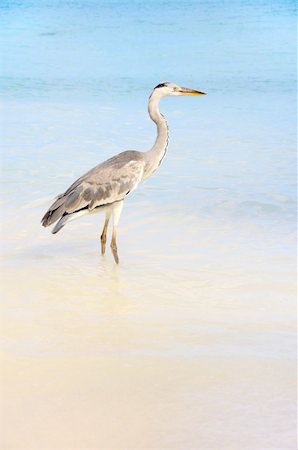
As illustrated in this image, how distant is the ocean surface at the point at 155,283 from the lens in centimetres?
357

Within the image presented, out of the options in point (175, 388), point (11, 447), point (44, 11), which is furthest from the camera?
point (44, 11)

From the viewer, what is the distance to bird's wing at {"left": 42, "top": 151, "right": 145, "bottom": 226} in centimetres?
585

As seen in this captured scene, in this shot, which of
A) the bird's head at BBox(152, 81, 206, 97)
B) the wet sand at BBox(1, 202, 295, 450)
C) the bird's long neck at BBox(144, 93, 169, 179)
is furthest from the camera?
the bird's head at BBox(152, 81, 206, 97)

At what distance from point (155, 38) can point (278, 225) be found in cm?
1532

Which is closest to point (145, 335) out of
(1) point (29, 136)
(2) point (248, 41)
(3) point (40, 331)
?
(3) point (40, 331)

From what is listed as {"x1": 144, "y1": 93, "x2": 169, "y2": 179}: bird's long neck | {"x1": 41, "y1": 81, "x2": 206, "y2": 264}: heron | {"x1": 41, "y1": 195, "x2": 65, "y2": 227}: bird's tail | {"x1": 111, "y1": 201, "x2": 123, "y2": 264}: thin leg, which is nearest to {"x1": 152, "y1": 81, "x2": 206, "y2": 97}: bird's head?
{"x1": 144, "y1": 93, "x2": 169, "y2": 179}: bird's long neck

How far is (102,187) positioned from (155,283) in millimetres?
824

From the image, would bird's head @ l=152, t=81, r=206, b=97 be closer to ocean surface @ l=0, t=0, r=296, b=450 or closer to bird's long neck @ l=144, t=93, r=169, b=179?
bird's long neck @ l=144, t=93, r=169, b=179

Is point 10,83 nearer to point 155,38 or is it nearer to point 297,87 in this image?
point 297,87

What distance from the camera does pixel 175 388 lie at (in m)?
3.83

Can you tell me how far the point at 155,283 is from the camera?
17.5 ft

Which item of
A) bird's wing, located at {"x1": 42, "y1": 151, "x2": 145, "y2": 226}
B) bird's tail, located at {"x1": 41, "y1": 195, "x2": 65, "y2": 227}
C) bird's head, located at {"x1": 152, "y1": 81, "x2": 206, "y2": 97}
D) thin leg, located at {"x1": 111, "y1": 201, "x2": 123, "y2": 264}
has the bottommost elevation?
thin leg, located at {"x1": 111, "y1": 201, "x2": 123, "y2": 264}

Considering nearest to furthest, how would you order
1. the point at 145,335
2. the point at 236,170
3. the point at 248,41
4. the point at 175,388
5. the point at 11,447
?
the point at 11,447 < the point at 175,388 < the point at 145,335 < the point at 236,170 < the point at 248,41

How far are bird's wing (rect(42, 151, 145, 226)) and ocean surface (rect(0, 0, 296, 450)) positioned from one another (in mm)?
260
